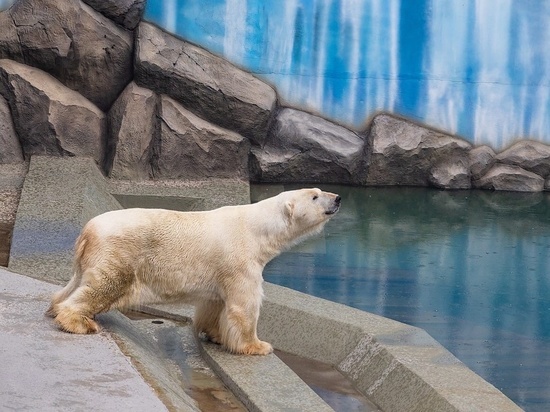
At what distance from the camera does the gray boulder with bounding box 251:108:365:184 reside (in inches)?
472

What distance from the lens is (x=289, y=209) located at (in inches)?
219

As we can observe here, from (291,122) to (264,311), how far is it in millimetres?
5671

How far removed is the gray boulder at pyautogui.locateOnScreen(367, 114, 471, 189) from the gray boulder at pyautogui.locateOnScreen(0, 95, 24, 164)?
4.24m

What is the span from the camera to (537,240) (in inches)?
413

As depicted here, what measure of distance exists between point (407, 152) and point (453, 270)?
3.53 m

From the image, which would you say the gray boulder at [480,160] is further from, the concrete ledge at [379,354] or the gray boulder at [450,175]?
the concrete ledge at [379,354]

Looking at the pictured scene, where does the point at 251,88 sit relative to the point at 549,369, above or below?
above

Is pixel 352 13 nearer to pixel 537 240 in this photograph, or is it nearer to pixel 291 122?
pixel 291 122

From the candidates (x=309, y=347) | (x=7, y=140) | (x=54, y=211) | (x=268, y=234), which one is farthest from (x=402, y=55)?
(x=268, y=234)

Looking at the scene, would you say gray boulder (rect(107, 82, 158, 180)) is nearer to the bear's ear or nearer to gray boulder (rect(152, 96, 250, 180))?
gray boulder (rect(152, 96, 250, 180))

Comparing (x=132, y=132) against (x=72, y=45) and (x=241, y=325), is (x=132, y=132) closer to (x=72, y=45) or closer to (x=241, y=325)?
(x=72, y=45)

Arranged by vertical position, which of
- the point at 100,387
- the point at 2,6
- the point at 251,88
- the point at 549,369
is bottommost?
the point at 549,369

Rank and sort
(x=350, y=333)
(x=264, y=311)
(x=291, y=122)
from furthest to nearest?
(x=291, y=122)
(x=264, y=311)
(x=350, y=333)

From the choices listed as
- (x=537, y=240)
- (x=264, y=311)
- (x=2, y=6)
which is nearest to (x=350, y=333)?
(x=264, y=311)
